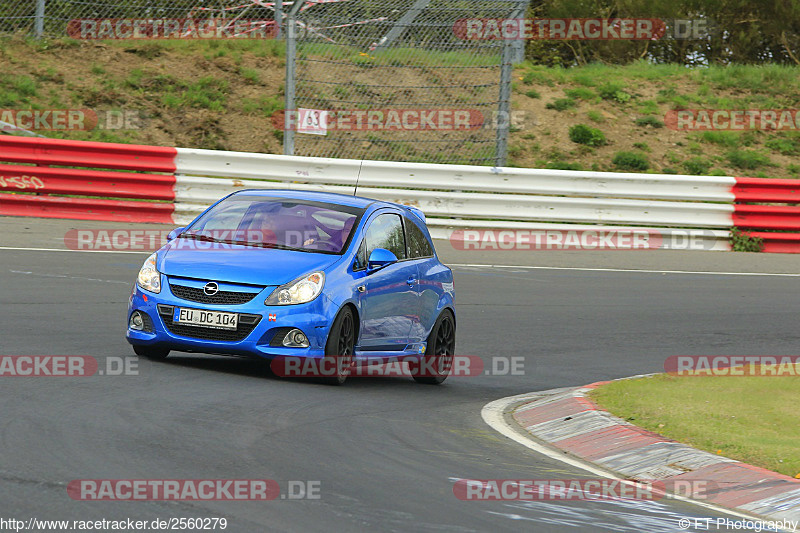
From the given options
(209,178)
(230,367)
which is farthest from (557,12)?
(230,367)

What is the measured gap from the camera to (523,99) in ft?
94.0

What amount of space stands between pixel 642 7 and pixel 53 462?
92.7 feet

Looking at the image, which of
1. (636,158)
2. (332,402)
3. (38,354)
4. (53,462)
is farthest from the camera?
(636,158)

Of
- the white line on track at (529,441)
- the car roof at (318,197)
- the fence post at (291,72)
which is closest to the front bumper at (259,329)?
the white line on track at (529,441)

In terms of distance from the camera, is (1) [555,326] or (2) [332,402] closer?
(2) [332,402]

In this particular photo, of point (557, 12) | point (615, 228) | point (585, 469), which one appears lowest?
point (585, 469)

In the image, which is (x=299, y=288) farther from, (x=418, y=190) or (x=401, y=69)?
(x=401, y=69)

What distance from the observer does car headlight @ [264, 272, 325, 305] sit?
9383mm

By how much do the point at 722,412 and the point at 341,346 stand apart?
9.46ft

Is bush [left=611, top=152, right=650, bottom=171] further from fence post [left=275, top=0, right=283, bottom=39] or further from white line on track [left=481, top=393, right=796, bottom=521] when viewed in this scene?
white line on track [left=481, top=393, right=796, bottom=521]

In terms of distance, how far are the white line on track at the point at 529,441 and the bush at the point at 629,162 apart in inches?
660

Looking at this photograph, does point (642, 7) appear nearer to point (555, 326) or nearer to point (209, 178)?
point (209, 178)

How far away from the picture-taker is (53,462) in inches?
241

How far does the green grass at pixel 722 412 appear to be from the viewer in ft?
24.8
